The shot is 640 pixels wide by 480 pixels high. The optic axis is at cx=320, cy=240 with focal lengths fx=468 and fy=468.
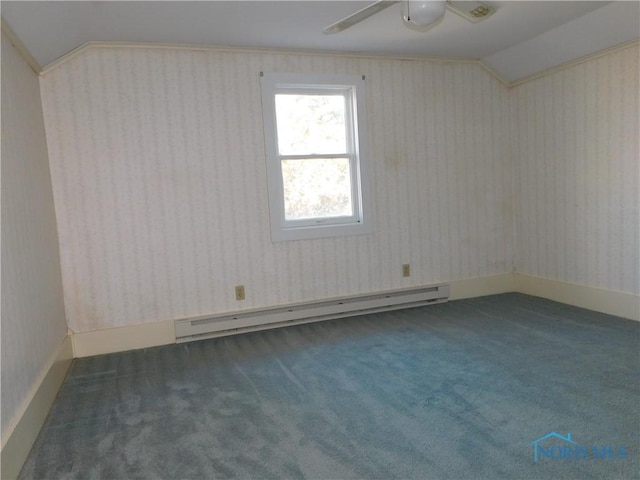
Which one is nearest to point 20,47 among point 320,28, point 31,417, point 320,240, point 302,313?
point 320,28

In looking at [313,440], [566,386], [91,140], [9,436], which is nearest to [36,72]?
[91,140]

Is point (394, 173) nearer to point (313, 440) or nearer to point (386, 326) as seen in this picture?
point (386, 326)

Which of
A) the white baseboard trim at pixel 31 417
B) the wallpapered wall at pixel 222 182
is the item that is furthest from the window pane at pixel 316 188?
the white baseboard trim at pixel 31 417

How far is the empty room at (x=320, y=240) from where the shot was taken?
2.04 m

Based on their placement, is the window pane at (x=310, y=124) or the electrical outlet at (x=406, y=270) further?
the electrical outlet at (x=406, y=270)

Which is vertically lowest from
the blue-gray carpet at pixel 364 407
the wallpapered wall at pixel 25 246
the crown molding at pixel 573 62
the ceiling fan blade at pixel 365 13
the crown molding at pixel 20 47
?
the blue-gray carpet at pixel 364 407

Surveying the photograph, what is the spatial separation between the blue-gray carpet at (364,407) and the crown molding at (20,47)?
6.33ft

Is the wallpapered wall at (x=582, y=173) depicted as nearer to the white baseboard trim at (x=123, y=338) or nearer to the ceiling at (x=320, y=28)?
the ceiling at (x=320, y=28)

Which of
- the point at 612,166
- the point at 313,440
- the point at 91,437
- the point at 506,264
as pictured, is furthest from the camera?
the point at 506,264

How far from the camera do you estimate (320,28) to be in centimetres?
321

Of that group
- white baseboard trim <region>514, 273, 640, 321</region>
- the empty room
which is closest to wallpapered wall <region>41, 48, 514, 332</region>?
the empty room

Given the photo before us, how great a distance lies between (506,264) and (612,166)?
4.39 feet

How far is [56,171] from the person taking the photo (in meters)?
3.20

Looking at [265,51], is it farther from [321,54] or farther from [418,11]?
[418,11]
